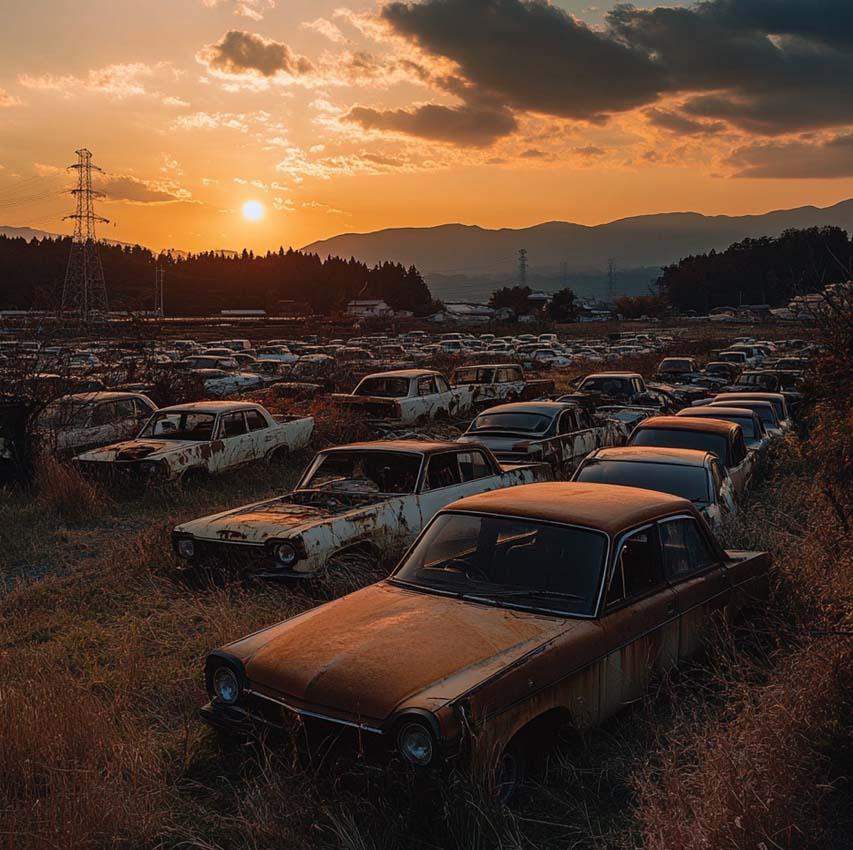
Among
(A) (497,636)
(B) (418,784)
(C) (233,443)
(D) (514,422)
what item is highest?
(D) (514,422)

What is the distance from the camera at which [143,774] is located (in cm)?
437

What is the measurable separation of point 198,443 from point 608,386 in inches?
409

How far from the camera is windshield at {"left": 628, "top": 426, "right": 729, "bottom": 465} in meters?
11.3

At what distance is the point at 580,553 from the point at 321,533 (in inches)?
117

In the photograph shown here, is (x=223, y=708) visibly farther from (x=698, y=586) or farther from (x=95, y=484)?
(x=95, y=484)

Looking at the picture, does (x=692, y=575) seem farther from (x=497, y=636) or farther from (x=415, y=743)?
(x=415, y=743)

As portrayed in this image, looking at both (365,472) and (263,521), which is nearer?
(263,521)

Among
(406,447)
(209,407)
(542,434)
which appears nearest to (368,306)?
(209,407)

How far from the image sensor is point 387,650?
438 cm

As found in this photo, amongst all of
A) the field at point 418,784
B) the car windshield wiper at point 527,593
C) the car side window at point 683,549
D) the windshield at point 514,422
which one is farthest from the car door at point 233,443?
the car windshield wiper at point 527,593

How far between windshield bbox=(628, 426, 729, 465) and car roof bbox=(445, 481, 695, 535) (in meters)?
5.54

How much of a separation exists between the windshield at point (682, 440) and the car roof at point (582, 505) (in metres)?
5.54

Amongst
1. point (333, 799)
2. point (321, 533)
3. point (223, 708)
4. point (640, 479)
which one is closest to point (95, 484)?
point (321, 533)

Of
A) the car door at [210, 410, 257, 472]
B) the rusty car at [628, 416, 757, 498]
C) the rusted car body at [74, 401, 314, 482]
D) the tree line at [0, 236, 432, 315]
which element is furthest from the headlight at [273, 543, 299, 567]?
the tree line at [0, 236, 432, 315]
